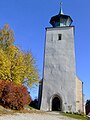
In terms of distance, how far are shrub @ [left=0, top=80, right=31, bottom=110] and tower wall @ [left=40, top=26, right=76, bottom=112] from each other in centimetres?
1115

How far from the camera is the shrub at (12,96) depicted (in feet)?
64.9

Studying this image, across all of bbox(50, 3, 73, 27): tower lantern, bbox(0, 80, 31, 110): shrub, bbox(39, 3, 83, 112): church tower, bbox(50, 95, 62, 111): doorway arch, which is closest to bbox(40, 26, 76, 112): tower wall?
bbox(39, 3, 83, 112): church tower

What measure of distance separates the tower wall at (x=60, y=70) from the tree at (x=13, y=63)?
7.28 ft

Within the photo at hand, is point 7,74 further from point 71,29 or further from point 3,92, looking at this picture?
point 71,29

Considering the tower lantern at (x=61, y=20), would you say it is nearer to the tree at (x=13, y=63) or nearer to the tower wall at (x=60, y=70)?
the tower wall at (x=60, y=70)

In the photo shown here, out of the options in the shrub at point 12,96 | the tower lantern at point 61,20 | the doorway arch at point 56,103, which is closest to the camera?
the shrub at point 12,96

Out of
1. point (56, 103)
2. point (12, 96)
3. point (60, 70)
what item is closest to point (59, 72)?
point (60, 70)

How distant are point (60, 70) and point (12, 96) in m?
14.1

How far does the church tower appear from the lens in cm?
3164

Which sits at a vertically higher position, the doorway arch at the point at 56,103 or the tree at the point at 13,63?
the tree at the point at 13,63

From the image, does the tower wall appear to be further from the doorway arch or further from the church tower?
the doorway arch

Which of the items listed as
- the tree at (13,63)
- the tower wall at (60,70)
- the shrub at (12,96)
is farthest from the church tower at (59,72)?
the shrub at (12,96)

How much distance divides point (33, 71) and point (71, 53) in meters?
6.43

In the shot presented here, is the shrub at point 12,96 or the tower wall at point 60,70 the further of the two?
the tower wall at point 60,70
